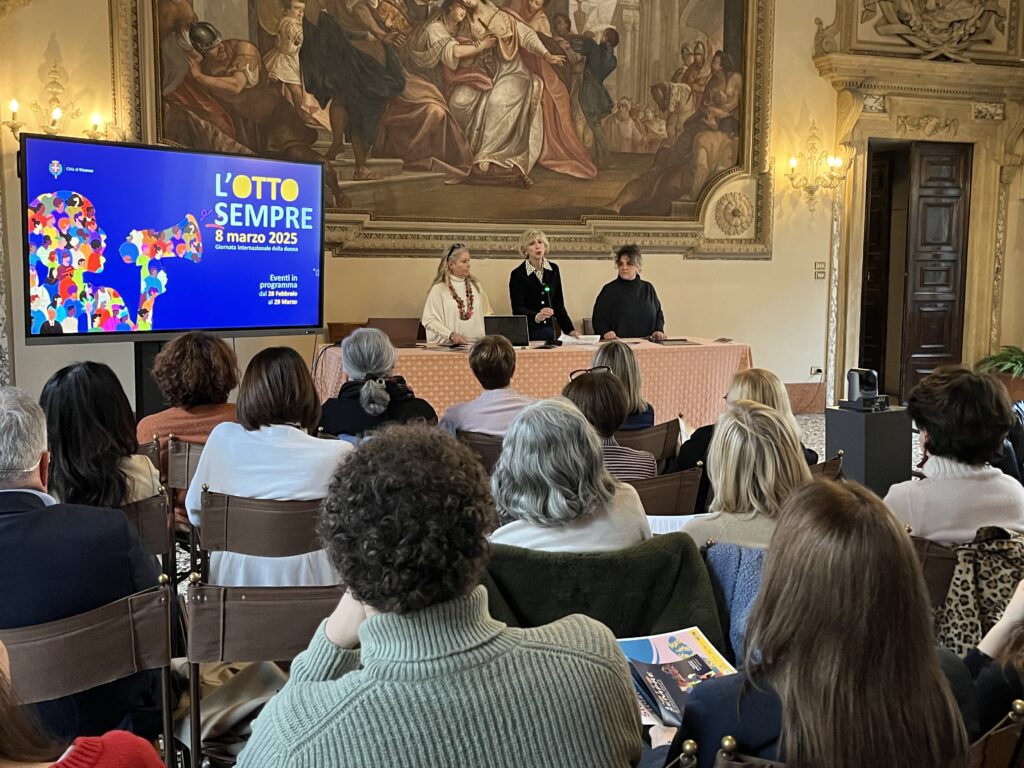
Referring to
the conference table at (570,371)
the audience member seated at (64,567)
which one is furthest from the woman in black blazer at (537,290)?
the audience member seated at (64,567)

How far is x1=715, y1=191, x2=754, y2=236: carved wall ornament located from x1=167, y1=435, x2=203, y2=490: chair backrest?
299 inches

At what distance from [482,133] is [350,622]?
8.13 metres

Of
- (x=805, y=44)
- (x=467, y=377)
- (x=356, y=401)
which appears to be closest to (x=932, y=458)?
(x=356, y=401)

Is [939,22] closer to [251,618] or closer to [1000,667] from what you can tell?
[1000,667]

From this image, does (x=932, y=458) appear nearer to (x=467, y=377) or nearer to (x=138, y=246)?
(x=467, y=377)

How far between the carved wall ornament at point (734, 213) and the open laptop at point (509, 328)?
362 centimetres

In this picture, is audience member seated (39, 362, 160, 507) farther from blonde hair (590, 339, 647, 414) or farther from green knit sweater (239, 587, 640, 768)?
blonde hair (590, 339, 647, 414)

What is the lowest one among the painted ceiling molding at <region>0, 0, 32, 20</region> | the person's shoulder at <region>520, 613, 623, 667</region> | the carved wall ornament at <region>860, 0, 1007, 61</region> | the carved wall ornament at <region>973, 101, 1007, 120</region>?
the person's shoulder at <region>520, 613, 623, 667</region>

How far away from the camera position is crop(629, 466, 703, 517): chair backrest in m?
3.44

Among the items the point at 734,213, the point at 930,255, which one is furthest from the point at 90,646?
the point at 930,255

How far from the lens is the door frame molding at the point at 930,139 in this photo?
415 inches

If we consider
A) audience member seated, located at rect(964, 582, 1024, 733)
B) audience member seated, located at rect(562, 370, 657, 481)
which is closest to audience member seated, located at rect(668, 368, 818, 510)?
audience member seated, located at rect(562, 370, 657, 481)

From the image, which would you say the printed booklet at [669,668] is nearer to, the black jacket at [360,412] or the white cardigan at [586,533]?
the white cardigan at [586,533]

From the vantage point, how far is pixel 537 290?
28.1ft
